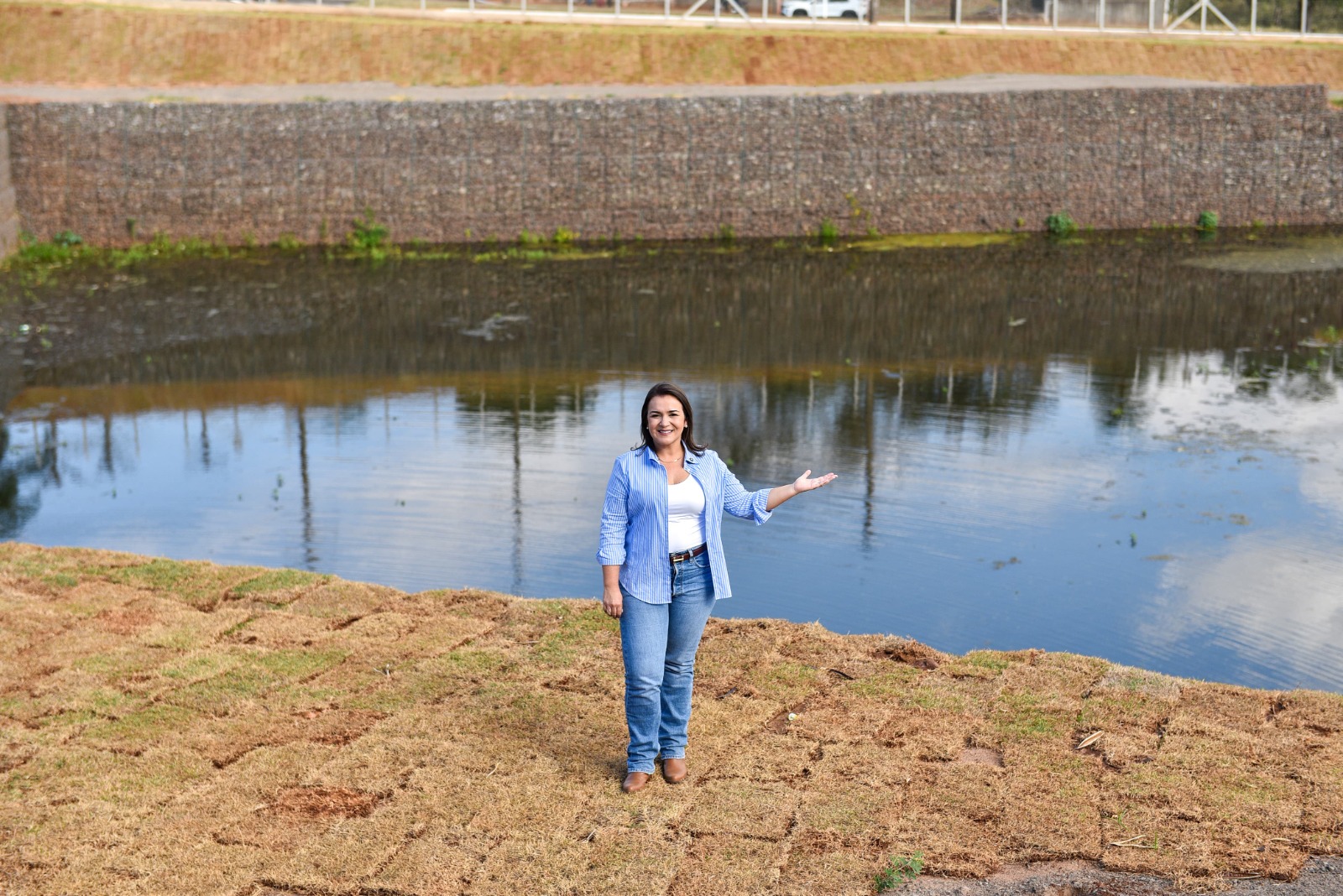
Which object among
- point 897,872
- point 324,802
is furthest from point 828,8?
point 897,872

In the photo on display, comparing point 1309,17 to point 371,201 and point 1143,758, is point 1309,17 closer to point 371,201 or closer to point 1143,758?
point 371,201

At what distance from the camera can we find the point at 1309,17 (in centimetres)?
3475

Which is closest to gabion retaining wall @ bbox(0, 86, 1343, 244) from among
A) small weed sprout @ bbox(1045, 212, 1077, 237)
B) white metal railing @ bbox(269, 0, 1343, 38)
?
small weed sprout @ bbox(1045, 212, 1077, 237)

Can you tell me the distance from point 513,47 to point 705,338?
44.8 ft

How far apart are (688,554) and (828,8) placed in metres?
30.0

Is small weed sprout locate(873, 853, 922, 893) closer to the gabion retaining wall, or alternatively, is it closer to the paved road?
the gabion retaining wall

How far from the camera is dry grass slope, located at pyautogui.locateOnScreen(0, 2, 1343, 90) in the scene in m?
27.4

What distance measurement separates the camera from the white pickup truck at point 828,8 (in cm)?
3281

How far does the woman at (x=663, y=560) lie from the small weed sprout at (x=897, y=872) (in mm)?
1126

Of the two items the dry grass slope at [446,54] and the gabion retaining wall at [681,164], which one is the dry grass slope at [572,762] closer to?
the gabion retaining wall at [681,164]

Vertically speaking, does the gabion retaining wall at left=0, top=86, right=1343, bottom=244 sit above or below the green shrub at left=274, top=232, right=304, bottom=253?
above

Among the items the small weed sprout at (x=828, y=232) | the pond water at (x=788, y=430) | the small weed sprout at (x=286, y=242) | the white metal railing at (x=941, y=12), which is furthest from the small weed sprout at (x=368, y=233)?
the white metal railing at (x=941, y=12)

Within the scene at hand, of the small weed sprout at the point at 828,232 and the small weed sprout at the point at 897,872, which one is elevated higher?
the small weed sprout at the point at 828,232

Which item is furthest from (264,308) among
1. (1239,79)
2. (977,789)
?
(1239,79)
